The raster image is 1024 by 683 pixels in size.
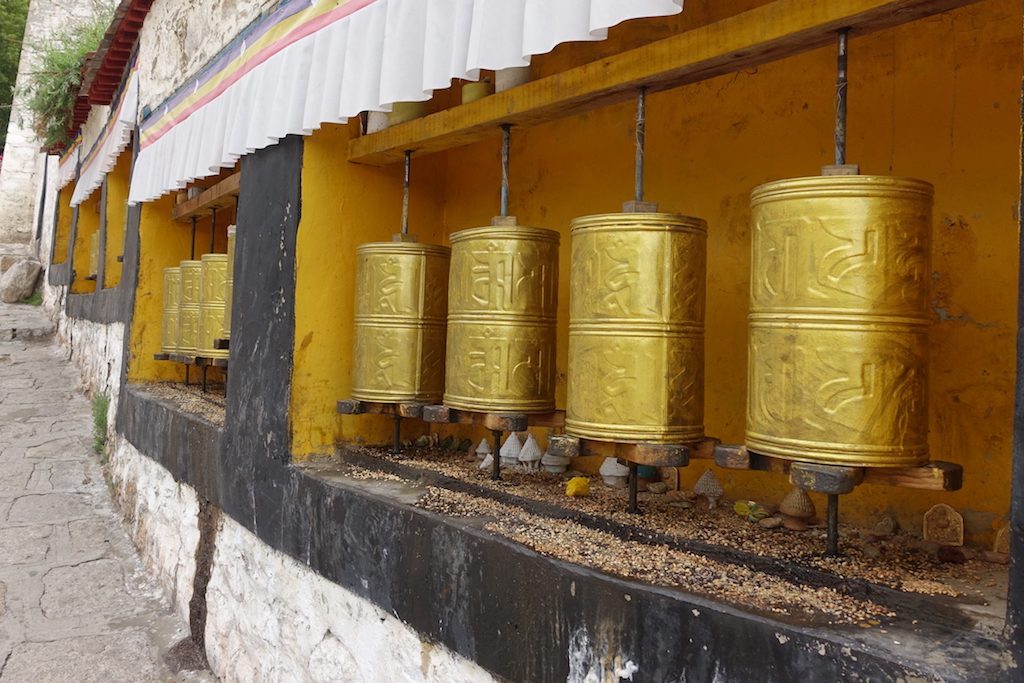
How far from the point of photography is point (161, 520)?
450 centimetres

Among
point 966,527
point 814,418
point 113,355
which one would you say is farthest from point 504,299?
point 113,355

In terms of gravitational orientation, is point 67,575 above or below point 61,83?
below

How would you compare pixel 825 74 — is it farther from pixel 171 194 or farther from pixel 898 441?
pixel 171 194

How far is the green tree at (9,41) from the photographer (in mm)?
17462

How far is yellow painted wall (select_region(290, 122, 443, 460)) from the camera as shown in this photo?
10.1 feet

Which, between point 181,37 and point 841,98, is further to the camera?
point 181,37

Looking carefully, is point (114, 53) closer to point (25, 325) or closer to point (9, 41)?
point (25, 325)

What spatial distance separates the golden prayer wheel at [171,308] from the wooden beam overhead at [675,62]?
2.89 meters

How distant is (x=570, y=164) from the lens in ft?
9.91

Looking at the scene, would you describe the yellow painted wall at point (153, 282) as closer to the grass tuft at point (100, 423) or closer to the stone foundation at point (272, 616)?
the grass tuft at point (100, 423)

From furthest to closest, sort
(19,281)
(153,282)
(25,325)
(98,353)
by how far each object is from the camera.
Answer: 1. (19,281)
2. (25,325)
3. (98,353)
4. (153,282)

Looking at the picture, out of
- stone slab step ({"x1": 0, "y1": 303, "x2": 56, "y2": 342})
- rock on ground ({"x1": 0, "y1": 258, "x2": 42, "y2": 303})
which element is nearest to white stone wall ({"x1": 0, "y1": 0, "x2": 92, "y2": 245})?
rock on ground ({"x1": 0, "y1": 258, "x2": 42, "y2": 303})

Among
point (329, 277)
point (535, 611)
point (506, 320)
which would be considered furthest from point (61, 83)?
point (535, 611)

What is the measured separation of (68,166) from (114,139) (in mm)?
5092
